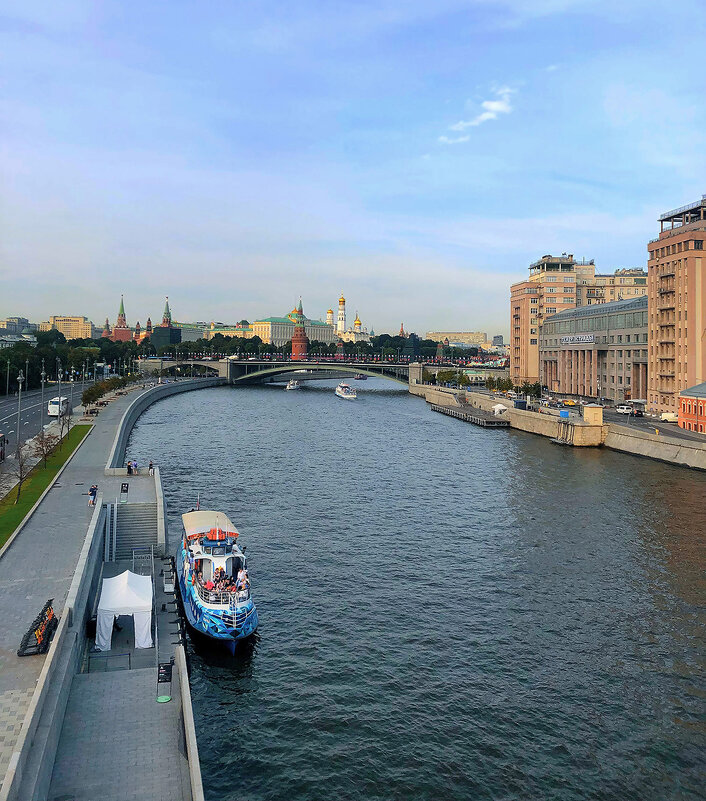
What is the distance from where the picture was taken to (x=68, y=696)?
59.5 ft

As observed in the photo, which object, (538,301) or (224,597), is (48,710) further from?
(538,301)

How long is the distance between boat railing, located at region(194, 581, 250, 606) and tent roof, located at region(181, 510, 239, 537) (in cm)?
351

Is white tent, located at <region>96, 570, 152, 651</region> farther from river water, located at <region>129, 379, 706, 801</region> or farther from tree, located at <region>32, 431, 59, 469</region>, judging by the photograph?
tree, located at <region>32, 431, 59, 469</region>

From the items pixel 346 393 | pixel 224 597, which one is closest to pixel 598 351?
pixel 346 393

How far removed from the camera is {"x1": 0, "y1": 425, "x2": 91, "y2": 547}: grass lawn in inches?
1254

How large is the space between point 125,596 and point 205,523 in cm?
754

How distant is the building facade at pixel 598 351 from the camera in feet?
297

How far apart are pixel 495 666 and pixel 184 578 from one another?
1283cm

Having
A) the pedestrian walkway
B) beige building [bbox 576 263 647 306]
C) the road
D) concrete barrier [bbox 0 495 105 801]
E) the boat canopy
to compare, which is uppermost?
beige building [bbox 576 263 647 306]

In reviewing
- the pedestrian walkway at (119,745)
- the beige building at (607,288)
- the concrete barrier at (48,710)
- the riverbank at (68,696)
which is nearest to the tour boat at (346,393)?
the beige building at (607,288)

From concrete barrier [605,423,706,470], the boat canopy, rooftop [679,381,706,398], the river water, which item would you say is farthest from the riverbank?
rooftop [679,381,706,398]

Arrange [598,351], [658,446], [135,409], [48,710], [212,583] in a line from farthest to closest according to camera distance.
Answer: [598,351] < [135,409] < [658,446] < [212,583] < [48,710]

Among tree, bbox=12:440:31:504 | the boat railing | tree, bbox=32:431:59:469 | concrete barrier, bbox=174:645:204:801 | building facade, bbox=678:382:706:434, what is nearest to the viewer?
concrete barrier, bbox=174:645:204:801

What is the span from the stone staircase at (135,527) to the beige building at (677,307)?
61254mm
